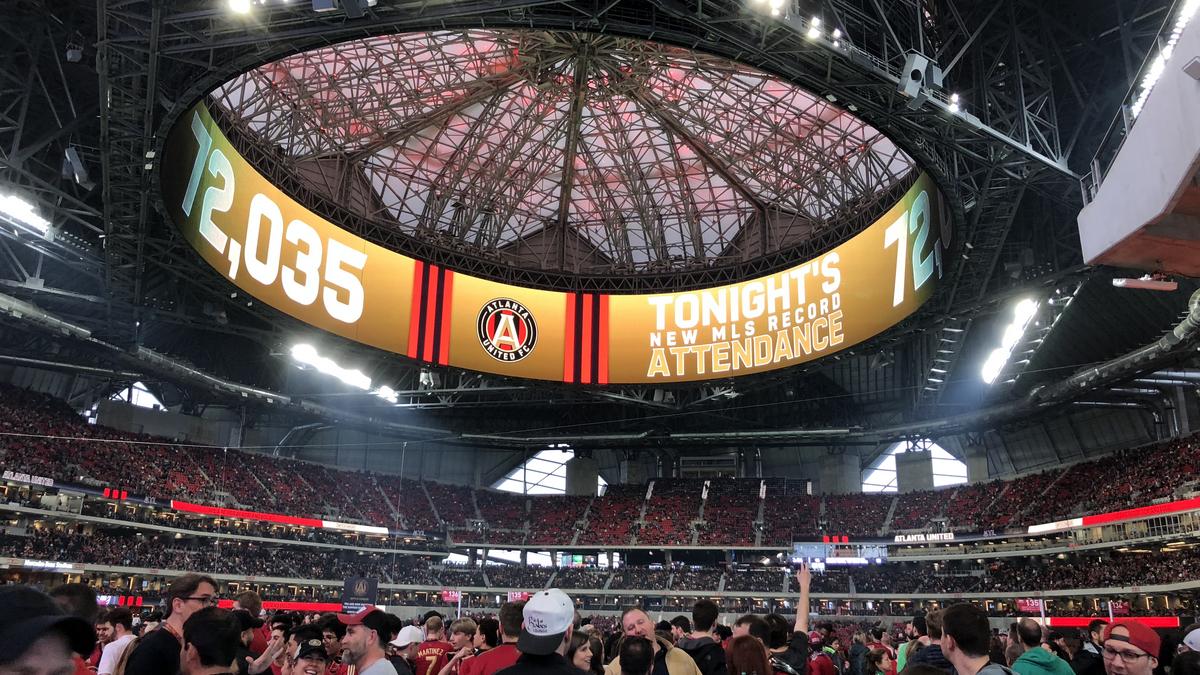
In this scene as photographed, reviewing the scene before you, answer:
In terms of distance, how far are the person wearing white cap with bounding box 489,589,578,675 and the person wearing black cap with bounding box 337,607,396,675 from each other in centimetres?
200

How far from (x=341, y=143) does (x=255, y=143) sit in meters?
4.75

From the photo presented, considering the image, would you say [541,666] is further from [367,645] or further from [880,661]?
[880,661]

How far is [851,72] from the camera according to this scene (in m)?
22.8

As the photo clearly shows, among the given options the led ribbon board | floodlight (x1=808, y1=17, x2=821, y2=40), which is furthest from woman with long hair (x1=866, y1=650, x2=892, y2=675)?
the led ribbon board

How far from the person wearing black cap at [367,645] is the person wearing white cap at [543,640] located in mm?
1998

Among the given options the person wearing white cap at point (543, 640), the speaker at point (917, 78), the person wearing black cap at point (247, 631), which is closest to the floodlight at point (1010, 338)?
the speaker at point (917, 78)

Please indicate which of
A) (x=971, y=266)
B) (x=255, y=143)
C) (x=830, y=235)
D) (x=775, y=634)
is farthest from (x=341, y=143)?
(x=775, y=634)

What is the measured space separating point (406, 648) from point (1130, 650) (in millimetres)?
8432

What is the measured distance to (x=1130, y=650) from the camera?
582cm

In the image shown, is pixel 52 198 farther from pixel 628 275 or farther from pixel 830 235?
pixel 830 235

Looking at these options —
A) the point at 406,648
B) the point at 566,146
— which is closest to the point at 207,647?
the point at 406,648

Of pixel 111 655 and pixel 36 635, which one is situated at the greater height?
pixel 36 635

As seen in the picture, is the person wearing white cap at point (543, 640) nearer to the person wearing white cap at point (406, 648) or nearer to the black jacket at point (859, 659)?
the person wearing white cap at point (406, 648)

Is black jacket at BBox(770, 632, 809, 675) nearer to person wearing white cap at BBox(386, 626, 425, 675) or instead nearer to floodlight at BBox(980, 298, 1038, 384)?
person wearing white cap at BBox(386, 626, 425, 675)
